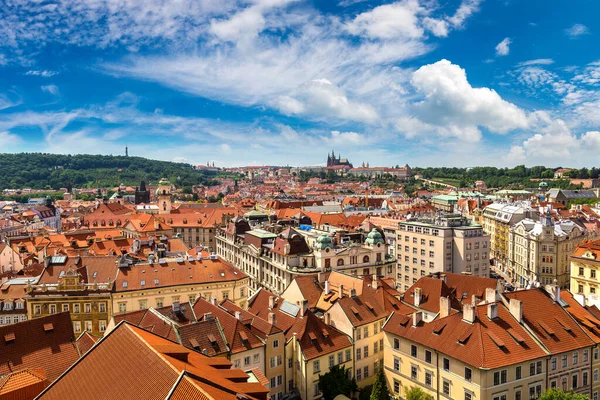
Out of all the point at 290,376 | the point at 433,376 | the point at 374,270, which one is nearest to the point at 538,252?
the point at 374,270

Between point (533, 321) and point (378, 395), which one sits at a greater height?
point (533, 321)

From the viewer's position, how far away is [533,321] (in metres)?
40.6

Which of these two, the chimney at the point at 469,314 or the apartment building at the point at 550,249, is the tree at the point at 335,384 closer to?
the chimney at the point at 469,314

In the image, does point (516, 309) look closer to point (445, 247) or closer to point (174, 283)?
point (445, 247)

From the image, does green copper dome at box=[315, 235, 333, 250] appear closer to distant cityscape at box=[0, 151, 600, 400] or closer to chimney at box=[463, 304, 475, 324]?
distant cityscape at box=[0, 151, 600, 400]

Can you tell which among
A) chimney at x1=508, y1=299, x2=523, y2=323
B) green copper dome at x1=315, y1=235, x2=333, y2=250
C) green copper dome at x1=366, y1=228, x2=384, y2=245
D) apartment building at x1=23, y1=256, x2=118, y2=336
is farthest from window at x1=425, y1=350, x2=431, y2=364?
apartment building at x1=23, y1=256, x2=118, y2=336

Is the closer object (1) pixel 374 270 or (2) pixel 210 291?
(2) pixel 210 291

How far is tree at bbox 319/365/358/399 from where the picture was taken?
1629 inches

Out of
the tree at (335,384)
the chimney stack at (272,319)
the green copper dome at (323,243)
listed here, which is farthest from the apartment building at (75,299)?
the green copper dome at (323,243)

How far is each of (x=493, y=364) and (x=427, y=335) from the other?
6.78m

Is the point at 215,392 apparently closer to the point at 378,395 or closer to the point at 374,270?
the point at 378,395

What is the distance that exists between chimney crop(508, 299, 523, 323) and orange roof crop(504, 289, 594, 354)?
29.4 inches

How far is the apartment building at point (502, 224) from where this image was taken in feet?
357

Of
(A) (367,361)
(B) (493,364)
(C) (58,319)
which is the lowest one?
(A) (367,361)
